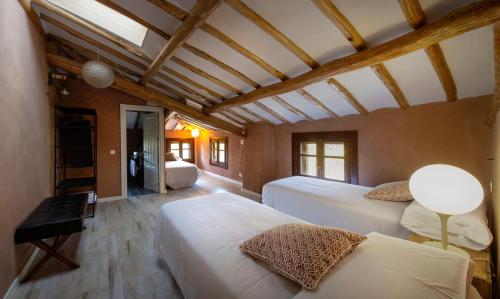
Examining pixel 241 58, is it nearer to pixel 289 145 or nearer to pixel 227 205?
pixel 227 205

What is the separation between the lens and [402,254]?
1.09 meters

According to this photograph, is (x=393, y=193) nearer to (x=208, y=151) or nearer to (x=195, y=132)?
(x=208, y=151)

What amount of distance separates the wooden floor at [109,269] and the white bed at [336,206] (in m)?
1.73

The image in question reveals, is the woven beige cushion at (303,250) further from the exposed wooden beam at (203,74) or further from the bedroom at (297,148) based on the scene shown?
the exposed wooden beam at (203,74)

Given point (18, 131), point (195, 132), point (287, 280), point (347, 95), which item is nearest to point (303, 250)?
point (287, 280)

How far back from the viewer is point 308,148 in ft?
14.5

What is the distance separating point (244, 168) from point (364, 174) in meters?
3.08

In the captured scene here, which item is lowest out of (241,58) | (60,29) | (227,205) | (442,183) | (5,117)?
(227,205)

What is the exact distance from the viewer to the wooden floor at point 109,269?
1.93 m

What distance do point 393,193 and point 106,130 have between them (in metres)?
5.45

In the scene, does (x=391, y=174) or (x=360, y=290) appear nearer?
(x=360, y=290)

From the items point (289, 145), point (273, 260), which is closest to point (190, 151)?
point (289, 145)

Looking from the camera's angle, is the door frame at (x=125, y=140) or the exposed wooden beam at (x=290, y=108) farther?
the door frame at (x=125, y=140)

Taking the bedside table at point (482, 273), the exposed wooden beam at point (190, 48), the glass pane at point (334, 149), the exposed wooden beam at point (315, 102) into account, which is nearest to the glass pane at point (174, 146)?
the exposed wooden beam at point (190, 48)
